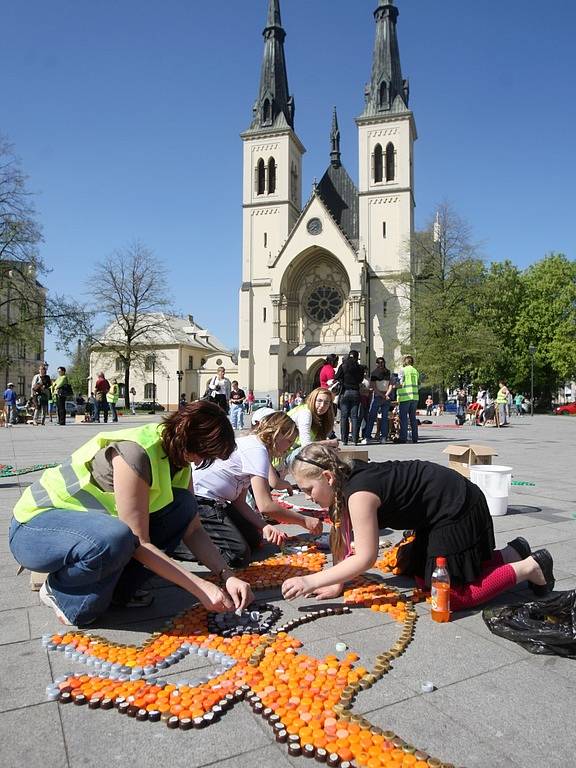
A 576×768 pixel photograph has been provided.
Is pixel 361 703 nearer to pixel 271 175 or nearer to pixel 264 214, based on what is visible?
pixel 264 214

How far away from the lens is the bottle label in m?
3.16

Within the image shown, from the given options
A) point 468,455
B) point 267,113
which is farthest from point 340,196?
point 468,455

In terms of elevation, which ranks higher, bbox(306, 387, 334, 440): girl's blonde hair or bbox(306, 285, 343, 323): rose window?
bbox(306, 285, 343, 323): rose window

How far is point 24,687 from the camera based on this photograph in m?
2.47

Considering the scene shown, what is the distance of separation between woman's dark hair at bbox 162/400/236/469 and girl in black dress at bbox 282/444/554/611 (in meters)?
0.56

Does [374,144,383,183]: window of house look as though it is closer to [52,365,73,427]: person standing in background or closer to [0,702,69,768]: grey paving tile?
[52,365,73,427]: person standing in background

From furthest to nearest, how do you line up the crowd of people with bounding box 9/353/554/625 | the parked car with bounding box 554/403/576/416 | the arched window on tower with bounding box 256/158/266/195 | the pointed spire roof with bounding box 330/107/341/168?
the pointed spire roof with bounding box 330/107/341/168 → the arched window on tower with bounding box 256/158/266/195 → the parked car with bounding box 554/403/576/416 → the crowd of people with bounding box 9/353/554/625

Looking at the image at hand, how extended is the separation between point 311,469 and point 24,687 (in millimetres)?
1680

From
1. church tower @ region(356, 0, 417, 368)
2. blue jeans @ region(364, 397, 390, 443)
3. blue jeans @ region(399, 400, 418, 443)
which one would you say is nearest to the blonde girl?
blue jeans @ region(399, 400, 418, 443)

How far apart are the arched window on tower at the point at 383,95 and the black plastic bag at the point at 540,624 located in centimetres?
5132

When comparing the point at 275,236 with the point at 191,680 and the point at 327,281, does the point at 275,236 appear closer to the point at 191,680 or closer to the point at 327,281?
the point at 327,281

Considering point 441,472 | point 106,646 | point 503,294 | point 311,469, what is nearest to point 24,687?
point 106,646

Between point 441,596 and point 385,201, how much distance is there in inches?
1860

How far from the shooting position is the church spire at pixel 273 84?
5069cm
